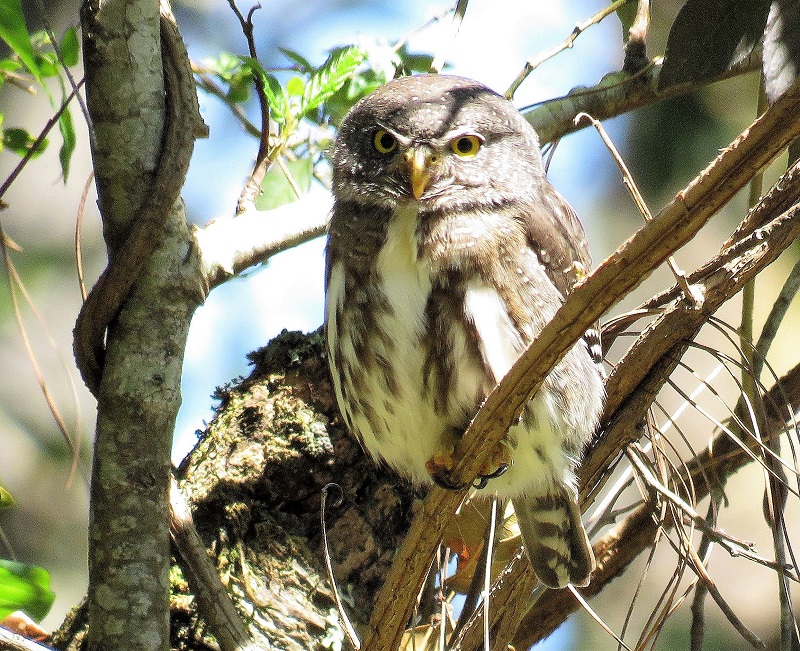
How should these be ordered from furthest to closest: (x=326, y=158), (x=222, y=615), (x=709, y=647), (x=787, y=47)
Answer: (x=709, y=647) < (x=326, y=158) < (x=222, y=615) < (x=787, y=47)

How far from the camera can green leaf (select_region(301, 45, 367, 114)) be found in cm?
290

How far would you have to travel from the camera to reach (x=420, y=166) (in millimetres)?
2705

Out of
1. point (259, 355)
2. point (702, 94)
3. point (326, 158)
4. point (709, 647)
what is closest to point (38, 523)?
point (259, 355)

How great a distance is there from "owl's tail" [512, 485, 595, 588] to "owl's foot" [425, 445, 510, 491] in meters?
0.37

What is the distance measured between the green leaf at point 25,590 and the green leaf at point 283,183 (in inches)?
59.1

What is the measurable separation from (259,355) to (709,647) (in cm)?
393

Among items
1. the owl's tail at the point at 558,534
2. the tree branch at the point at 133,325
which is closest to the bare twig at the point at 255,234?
the tree branch at the point at 133,325

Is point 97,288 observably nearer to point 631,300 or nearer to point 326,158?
point 326,158

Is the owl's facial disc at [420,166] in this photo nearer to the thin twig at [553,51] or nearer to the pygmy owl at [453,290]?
the pygmy owl at [453,290]

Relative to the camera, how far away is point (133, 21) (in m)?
2.23

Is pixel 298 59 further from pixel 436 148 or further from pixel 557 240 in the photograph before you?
pixel 557 240

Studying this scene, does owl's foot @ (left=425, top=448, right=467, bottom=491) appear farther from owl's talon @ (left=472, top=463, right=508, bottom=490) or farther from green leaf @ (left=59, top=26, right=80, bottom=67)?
green leaf @ (left=59, top=26, right=80, bottom=67)

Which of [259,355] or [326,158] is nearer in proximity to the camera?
[259,355]

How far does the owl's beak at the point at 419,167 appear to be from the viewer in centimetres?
266
